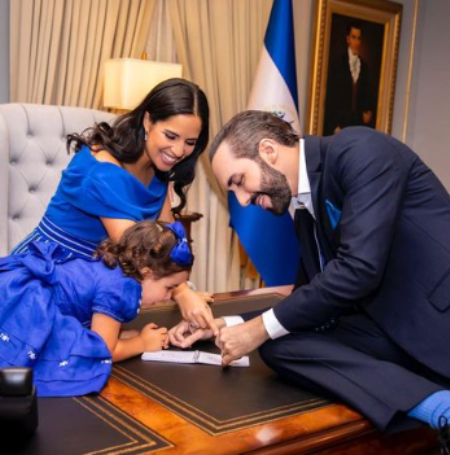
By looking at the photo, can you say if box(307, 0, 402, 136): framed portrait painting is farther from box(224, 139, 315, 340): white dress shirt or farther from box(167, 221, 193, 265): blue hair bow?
box(167, 221, 193, 265): blue hair bow

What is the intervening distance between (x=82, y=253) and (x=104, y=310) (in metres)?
0.61

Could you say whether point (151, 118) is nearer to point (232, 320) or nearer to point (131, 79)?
point (232, 320)

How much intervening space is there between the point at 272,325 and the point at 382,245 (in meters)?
0.41

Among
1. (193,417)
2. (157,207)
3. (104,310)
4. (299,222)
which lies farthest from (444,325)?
(157,207)

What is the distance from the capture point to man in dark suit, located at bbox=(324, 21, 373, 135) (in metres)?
5.53

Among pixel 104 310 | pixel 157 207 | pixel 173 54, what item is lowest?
pixel 104 310

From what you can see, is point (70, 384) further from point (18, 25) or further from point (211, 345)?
point (18, 25)

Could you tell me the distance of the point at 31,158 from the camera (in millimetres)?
3221

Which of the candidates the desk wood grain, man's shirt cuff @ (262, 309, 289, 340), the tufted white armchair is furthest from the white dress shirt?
the tufted white armchair

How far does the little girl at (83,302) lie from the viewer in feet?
5.74

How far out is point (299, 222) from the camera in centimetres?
222

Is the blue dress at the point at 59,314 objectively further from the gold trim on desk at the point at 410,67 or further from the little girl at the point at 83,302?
the gold trim on desk at the point at 410,67

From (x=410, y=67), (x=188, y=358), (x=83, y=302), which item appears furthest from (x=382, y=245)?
(x=410, y=67)

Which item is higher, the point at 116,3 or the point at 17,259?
the point at 116,3
